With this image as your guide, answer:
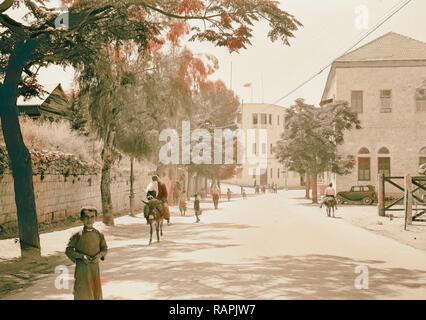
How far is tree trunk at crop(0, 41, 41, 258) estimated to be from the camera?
13016 millimetres

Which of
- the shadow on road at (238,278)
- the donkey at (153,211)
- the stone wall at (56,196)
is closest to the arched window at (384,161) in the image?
the stone wall at (56,196)

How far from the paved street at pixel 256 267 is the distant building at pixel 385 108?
32.0 m

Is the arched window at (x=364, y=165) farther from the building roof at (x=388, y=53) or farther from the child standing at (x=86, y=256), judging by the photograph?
the child standing at (x=86, y=256)

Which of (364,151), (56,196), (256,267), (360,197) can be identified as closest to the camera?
(256,267)

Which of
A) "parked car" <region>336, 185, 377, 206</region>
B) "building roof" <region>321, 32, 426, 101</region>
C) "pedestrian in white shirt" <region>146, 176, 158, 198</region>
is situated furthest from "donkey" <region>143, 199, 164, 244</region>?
"building roof" <region>321, 32, 426, 101</region>

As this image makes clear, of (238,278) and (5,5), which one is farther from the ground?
(5,5)

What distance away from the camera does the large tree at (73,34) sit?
12.2 m

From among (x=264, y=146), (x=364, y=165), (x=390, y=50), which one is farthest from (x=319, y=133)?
(x=264, y=146)

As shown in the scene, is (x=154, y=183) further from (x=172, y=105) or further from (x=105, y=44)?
(x=172, y=105)

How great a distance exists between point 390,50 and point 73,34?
42.0 meters

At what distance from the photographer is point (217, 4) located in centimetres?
1213

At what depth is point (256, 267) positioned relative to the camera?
11.2 m

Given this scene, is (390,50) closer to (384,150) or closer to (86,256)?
(384,150)

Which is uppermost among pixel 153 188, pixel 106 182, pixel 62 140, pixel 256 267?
pixel 62 140
